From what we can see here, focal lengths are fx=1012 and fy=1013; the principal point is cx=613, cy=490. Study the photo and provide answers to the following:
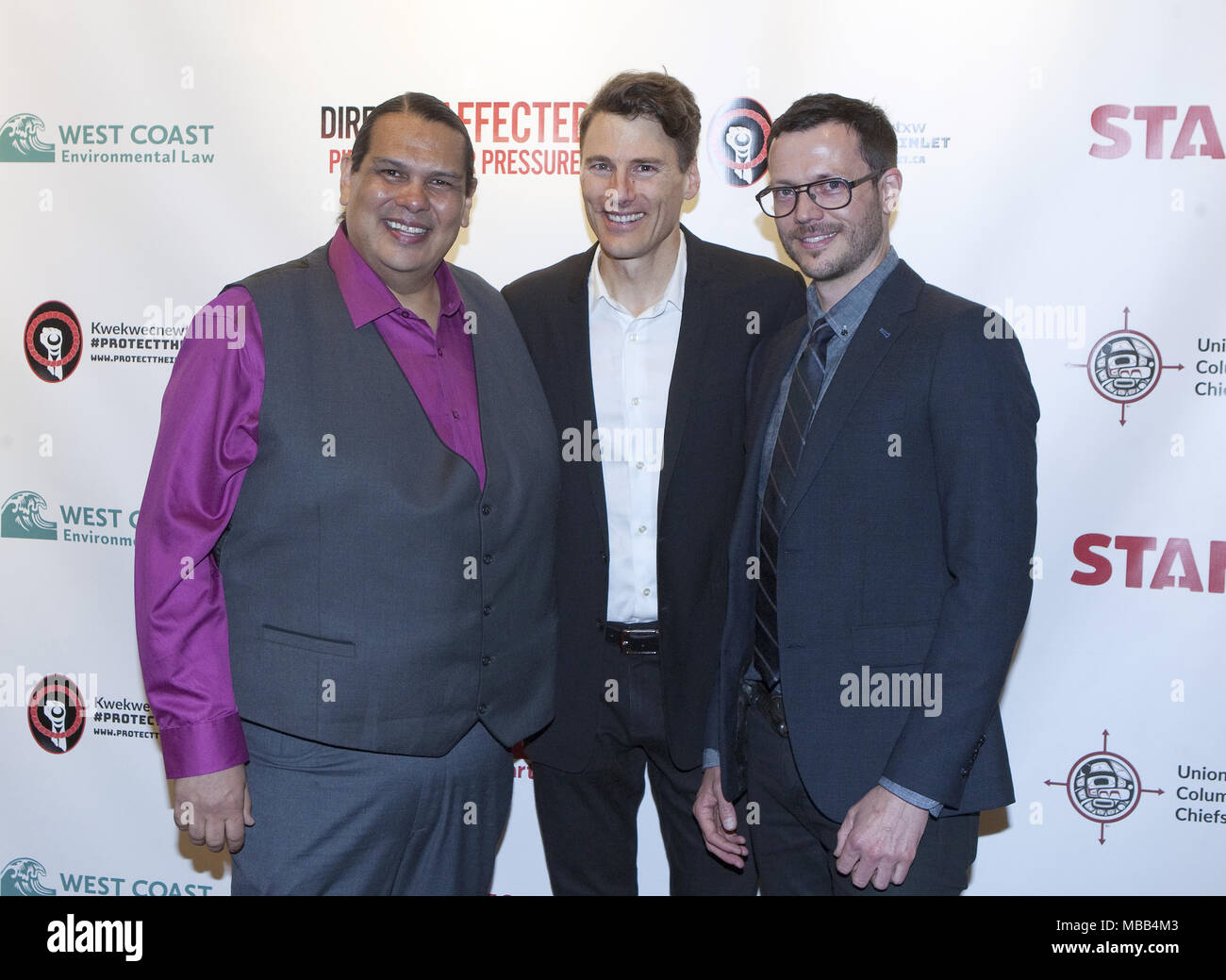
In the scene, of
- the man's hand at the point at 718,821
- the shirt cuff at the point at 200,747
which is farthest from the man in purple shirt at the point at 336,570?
the man's hand at the point at 718,821

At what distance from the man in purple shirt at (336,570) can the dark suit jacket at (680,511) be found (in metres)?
0.25

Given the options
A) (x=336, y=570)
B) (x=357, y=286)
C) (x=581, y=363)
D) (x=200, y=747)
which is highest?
(x=357, y=286)

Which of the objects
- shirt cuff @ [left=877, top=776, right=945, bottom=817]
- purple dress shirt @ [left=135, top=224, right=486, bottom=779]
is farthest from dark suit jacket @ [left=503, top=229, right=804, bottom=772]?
purple dress shirt @ [left=135, top=224, right=486, bottom=779]

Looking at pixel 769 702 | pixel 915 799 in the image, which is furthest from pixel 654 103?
pixel 915 799

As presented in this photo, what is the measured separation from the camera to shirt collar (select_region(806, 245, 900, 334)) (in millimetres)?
1988

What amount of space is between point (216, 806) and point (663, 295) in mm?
1502

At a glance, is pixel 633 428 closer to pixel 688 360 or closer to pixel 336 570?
pixel 688 360

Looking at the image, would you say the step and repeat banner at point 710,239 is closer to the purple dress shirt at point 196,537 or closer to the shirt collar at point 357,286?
the shirt collar at point 357,286

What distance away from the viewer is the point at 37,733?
11.1 ft

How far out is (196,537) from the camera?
195cm

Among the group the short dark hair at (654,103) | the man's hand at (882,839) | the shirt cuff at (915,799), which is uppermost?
the short dark hair at (654,103)

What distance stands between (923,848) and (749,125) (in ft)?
6.78

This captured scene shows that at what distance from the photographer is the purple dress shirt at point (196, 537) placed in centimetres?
192

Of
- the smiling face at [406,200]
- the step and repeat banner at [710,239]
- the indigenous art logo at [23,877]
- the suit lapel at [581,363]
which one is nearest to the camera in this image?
the smiling face at [406,200]
